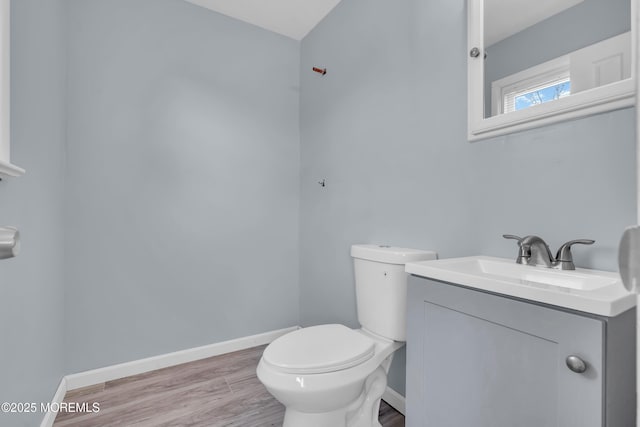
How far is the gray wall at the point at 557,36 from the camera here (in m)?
0.89

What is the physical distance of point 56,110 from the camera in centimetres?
151

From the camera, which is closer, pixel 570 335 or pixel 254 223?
pixel 570 335

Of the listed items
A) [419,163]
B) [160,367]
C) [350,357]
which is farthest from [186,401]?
[419,163]

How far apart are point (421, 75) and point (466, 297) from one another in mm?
1083

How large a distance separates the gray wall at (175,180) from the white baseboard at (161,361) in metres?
0.04

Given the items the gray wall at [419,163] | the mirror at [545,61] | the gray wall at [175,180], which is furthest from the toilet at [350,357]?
the gray wall at [175,180]

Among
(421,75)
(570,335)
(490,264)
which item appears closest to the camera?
(570,335)

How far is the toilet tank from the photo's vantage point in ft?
4.42

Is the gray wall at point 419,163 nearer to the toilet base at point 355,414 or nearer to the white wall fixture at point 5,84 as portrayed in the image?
the toilet base at point 355,414

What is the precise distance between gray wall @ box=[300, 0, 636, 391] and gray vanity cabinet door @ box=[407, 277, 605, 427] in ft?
1.28

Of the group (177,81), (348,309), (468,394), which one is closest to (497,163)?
(468,394)

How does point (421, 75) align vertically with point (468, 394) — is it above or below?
above

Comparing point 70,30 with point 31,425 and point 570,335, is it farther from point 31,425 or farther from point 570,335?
point 570,335

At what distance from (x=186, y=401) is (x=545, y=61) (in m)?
2.18
